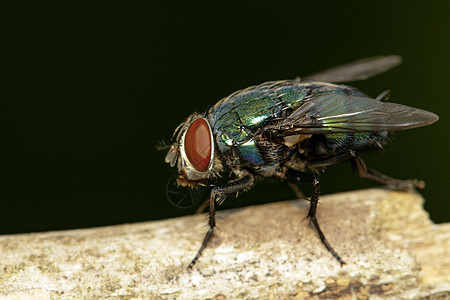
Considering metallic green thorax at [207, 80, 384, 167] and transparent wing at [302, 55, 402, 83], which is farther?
transparent wing at [302, 55, 402, 83]

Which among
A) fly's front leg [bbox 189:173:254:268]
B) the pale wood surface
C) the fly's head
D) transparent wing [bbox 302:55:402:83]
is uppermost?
transparent wing [bbox 302:55:402:83]

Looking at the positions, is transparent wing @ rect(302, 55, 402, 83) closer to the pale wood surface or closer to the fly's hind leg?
the fly's hind leg

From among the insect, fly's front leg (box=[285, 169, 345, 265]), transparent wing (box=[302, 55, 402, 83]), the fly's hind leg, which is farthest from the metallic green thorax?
transparent wing (box=[302, 55, 402, 83])

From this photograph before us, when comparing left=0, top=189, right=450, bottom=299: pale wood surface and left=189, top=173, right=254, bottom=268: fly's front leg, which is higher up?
left=189, top=173, right=254, bottom=268: fly's front leg

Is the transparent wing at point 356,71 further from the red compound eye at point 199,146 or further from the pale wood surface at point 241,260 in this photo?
the red compound eye at point 199,146

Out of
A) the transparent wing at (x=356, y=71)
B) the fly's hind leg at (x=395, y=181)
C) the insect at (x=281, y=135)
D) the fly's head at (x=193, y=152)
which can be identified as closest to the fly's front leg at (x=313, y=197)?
the insect at (x=281, y=135)

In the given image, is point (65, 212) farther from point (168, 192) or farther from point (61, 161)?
point (168, 192)

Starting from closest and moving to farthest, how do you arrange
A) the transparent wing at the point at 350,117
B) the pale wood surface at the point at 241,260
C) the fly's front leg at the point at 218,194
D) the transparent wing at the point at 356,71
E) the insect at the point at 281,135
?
1. the pale wood surface at the point at 241,260
2. the transparent wing at the point at 350,117
3. the insect at the point at 281,135
4. the fly's front leg at the point at 218,194
5. the transparent wing at the point at 356,71
